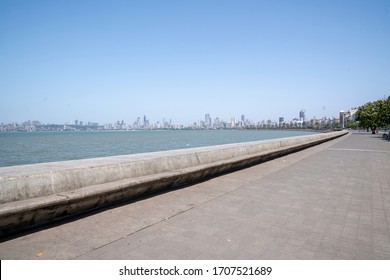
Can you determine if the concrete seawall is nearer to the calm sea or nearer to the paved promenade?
the paved promenade

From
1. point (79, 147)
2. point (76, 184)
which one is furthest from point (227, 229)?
point (79, 147)

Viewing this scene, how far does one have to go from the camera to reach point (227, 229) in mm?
4188

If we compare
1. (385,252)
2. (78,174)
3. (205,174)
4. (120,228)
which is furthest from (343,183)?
(78,174)

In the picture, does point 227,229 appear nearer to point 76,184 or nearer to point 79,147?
point 76,184

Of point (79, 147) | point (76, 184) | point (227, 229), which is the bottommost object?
point (79, 147)

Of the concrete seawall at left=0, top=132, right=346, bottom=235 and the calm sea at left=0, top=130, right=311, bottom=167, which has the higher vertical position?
the concrete seawall at left=0, top=132, right=346, bottom=235

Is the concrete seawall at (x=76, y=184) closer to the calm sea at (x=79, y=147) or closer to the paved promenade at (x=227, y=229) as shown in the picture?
the paved promenade at (x=227, y=229)

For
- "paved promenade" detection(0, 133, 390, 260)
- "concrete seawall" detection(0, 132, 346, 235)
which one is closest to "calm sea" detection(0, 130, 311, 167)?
"concrete seawall" detection(0, 132, 346, 235)

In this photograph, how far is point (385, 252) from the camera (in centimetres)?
355

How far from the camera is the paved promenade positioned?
11.3 feet

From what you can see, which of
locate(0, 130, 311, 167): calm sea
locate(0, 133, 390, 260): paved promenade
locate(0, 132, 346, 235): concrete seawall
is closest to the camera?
locate(0, 133, 390, 260): paved promenade

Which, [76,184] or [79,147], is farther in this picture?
[79,147]

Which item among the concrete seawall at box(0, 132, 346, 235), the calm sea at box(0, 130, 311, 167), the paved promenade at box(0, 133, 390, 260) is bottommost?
the calm sea at box(0, 130, 311, 167)

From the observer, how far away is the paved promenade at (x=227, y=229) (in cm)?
345
